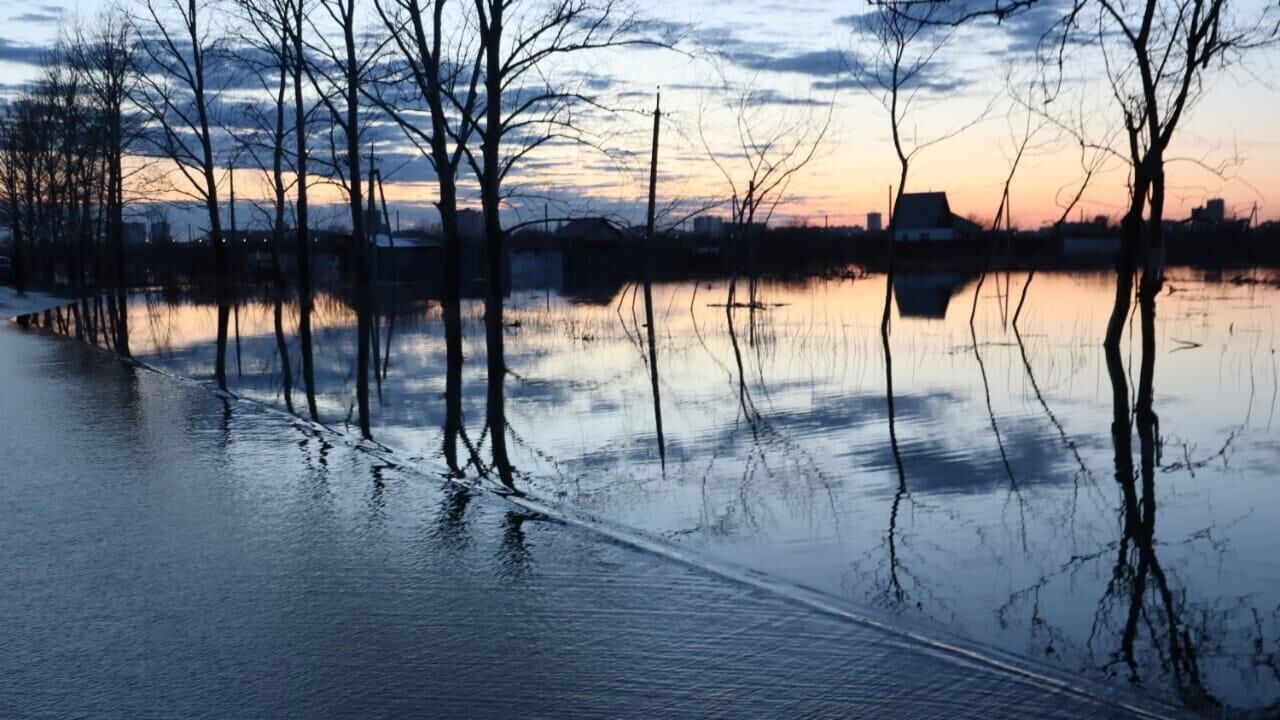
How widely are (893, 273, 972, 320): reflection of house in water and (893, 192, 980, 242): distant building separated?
1694 inches

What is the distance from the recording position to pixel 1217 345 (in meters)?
19.8

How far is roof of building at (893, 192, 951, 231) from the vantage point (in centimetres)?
10219

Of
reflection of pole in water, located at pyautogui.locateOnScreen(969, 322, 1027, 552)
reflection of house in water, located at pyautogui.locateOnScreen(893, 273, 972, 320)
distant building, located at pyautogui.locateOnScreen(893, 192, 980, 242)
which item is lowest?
reflection of pole in water, located at pyautogui.locateOnScreen(969, 322, 1027, 552)

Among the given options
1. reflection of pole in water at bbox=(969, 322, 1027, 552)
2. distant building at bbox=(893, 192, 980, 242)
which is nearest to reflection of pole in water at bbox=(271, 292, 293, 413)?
reflection of pole in water at bbox=(969, 322, 1027, 552)

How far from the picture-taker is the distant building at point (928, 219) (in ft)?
334

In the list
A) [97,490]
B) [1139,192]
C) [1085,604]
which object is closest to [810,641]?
[1085,604]

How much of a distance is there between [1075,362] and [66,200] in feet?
183

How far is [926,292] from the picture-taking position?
134 ft

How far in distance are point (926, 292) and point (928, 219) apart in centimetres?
6386

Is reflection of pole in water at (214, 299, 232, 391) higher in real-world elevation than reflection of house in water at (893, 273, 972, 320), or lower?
lower

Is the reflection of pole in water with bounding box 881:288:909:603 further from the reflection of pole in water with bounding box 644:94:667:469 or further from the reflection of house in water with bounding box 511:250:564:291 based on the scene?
the reflection of house in water with bounding box 511:250:564:291

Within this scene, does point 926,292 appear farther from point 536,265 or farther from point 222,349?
point 536,265

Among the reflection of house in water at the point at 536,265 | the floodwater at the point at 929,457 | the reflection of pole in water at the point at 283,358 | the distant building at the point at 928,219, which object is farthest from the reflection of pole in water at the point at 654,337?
the distant building at the point at 928,219

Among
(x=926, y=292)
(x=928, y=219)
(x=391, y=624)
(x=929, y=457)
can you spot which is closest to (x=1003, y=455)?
(x=929, y=457)
